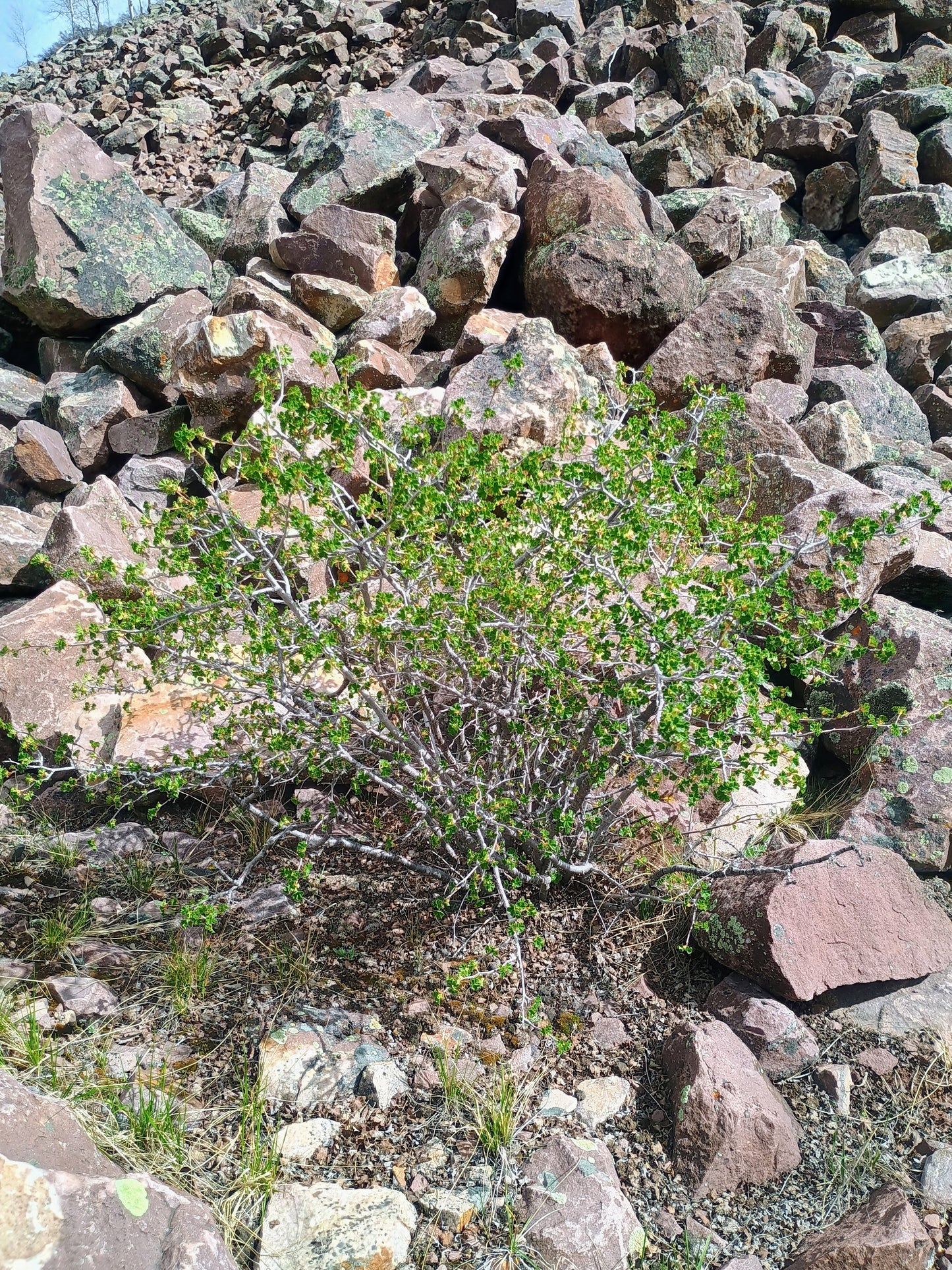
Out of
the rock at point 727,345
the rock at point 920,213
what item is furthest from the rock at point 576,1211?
the rock at point 920,213

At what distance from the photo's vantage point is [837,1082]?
2834 millimetres

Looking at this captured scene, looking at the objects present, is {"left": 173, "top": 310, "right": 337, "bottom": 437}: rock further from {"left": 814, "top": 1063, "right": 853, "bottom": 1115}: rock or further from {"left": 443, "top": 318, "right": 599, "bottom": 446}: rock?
{"left": 814, "top": 1063, "right": 853, "bottom": 1115}: rock

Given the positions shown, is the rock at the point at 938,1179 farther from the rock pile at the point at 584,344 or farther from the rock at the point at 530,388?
the rock at the point at 530,388

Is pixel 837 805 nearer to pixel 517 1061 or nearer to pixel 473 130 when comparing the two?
pixel 517 1061

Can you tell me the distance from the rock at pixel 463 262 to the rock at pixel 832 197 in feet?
15.5

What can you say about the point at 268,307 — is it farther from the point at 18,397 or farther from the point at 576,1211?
the point at 576,1211

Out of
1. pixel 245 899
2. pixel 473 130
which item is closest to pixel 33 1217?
pixel 245 899

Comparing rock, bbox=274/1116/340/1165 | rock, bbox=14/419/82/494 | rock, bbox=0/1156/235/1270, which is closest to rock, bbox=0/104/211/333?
rock, bbox=14/419/82/494

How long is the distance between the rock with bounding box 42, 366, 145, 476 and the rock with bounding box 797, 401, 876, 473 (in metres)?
4.47

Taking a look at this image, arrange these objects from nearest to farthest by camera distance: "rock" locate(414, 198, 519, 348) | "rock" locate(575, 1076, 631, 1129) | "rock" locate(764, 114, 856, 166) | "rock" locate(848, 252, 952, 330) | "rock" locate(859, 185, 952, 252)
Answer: "rock" locate(575, 1076, 631, 1129), "rock" locate(414, 198, 519, 348), "rock" locate(848, 252, 952, 330), "rock" locate(859, 185, 952, 252), "rock" locate(764, 114, 856, 166)

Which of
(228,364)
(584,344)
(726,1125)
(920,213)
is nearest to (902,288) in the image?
(920,213)

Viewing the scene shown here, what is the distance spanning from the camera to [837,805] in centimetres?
396

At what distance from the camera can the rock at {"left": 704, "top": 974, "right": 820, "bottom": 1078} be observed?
2906mm

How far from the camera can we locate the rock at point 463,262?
21.7 ft
